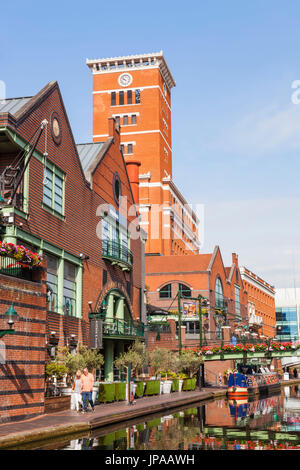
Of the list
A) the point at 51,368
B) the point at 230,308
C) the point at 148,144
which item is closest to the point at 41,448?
the point at 51,368

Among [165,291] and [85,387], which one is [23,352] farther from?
[165,291]

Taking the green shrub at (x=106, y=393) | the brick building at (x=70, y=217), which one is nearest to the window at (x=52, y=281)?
the brick building at (x=70, y=217)

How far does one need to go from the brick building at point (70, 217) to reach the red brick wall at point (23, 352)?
115 cm

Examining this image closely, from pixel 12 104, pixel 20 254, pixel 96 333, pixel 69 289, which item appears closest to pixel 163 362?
pixel 96 333

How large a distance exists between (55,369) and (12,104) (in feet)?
42.0

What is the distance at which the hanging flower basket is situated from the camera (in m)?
21.6

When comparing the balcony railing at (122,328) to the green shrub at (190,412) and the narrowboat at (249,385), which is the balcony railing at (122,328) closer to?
the narrowboat at (249,385)

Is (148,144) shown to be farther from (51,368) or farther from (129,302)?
(51,368)

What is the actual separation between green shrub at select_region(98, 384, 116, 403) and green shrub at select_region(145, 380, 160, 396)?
5567 millimetres

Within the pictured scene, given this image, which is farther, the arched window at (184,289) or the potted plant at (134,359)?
the arched window at (184,289)

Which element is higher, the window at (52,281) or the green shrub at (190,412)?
the window at (52,281)

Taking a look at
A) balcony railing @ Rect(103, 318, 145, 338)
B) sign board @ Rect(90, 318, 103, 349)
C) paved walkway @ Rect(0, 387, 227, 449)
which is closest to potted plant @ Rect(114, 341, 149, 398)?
balcony railing @ Rect(103, 318, 145, 338)

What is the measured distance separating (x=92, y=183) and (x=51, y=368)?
13.8 metres

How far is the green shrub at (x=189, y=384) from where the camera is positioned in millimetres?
40469
